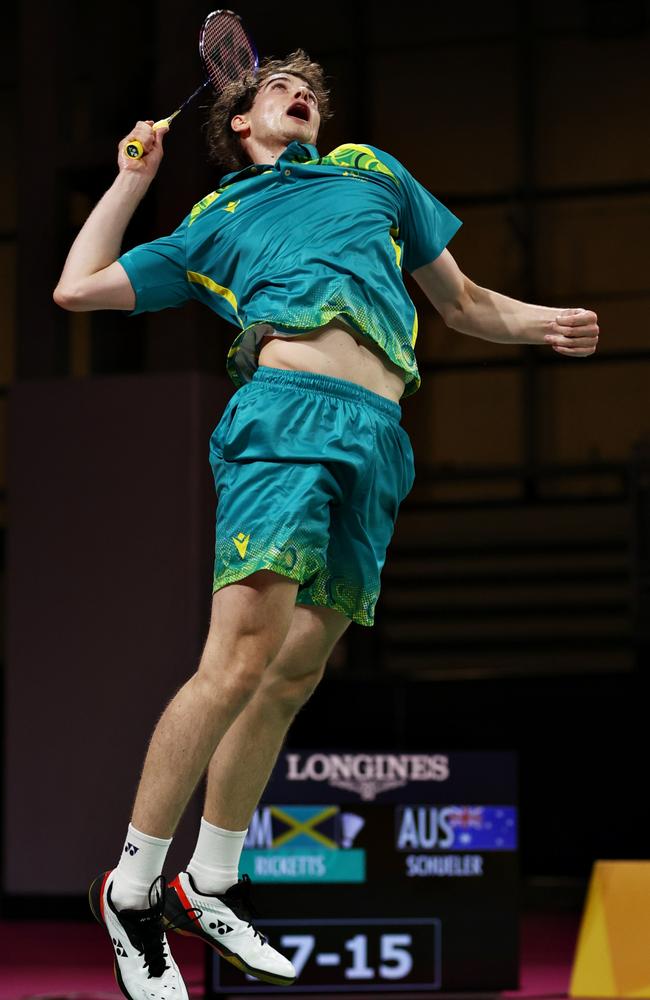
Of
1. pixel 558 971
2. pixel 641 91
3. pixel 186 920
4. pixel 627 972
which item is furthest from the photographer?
pixel 641 91

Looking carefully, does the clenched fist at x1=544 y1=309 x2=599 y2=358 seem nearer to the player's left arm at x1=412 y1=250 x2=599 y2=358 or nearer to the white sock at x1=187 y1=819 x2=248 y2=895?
the player's left arm at x1=412 y1=250 x2=599 y2=358

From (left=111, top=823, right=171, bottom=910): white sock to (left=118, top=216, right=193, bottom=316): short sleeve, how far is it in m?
0.98

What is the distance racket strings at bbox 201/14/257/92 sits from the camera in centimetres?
308

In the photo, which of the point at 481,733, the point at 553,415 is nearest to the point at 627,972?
the point at 481,733

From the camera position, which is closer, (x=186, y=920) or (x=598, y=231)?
(x=186, y=920)

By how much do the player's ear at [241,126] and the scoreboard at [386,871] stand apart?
8.10 ft

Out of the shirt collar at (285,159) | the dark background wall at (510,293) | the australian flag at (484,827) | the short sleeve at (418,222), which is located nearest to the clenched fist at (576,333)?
the short sleeve at (418,222)

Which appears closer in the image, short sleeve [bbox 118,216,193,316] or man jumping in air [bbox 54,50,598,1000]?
man jumping in air [bbox 54,50,598,1000]

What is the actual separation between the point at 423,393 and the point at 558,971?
580 centimetres

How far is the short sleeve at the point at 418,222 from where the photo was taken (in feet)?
9.23

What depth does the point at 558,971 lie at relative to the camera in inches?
222

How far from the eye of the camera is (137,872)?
246 centimetres

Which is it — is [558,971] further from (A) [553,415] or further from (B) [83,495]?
(A) [553,415]

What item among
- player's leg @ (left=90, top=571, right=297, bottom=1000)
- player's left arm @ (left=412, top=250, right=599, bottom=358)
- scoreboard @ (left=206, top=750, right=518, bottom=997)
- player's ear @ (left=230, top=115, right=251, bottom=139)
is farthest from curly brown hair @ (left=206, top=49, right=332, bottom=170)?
scoreboard @ (left=206, top=750, right=518, bottom=997)
